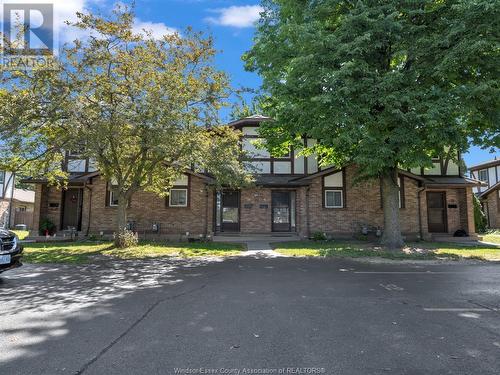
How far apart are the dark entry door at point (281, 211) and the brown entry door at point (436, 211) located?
874 cm

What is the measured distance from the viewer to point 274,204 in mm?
20406

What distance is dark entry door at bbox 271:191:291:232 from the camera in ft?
67.0

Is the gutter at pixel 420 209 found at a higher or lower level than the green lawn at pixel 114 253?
higher

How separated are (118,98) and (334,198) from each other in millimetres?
12764

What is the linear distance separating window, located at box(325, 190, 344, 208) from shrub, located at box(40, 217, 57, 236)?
1567cm

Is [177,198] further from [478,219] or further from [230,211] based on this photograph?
[478,219]

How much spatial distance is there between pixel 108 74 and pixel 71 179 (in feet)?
30.8

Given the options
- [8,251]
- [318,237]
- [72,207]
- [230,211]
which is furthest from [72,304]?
[72,207]

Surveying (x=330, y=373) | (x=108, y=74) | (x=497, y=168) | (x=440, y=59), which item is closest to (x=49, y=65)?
(x=108, y=74)

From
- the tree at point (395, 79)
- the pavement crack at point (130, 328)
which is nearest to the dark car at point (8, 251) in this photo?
the pavement crack at point (130, 328)

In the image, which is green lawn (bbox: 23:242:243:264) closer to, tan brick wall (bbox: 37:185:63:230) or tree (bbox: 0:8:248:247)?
tree (bbox: 0:8:248:247)

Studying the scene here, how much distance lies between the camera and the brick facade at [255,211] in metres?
18.9

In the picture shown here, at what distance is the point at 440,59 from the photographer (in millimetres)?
11352

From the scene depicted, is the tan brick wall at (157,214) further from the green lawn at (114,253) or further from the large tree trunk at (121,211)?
the large tree trunk at (121,211)
